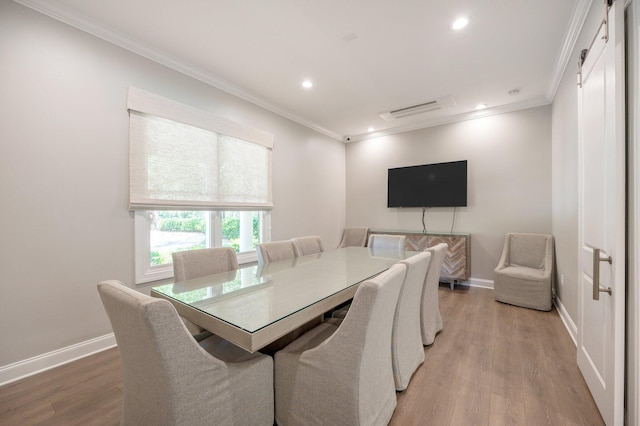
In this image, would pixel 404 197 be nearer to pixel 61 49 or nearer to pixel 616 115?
pixel 616 115

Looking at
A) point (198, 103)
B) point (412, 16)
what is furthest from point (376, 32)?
point (198, 103)

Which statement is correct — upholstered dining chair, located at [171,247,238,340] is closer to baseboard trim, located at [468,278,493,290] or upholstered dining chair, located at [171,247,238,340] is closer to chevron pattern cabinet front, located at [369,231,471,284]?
chevron pattern cabinet front, located at [369,231,471,284]

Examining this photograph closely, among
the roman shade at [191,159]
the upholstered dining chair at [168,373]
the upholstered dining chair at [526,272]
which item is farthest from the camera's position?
the upholstered dining chair at [526,272]

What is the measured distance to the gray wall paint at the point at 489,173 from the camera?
12.5ft

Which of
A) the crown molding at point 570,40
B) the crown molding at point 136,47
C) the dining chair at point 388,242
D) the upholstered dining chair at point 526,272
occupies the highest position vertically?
the crown molding at point 136,47

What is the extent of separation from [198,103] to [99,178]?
1291 mm

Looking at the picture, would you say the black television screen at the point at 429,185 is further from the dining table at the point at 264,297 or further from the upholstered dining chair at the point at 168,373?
the upholstered dining chair at the point at 168,373

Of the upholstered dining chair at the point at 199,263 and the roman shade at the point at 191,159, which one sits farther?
the roman shade at the point at 191,159

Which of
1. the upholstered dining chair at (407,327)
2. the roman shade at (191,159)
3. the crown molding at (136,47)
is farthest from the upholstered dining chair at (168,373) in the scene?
the crown molding at (136,47)

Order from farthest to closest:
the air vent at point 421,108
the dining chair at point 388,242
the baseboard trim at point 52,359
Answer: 1. the air vent at point 421,108
2. the dining chair at point 388,242
3. the baseboard trim at point 52,359

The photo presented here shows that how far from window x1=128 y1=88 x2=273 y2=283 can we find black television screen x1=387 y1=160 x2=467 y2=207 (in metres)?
2.36

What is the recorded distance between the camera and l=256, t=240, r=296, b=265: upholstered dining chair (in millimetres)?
2541

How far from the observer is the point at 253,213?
3.76 metres

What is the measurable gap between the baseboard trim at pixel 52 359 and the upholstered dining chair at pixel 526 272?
14.1 feet
